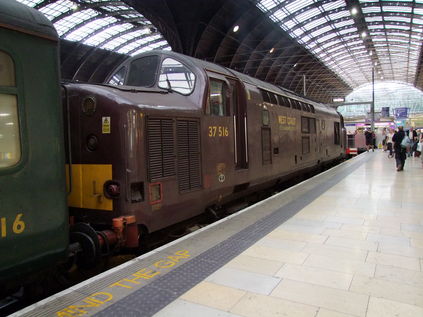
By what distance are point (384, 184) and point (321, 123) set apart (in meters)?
3.81

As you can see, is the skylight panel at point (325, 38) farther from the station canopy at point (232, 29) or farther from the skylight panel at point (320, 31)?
the skylight panel at point (320, 31)

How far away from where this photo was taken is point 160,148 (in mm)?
4512

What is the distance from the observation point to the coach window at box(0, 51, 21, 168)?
266 cm

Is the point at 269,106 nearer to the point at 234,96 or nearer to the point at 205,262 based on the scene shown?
the point at 234,96

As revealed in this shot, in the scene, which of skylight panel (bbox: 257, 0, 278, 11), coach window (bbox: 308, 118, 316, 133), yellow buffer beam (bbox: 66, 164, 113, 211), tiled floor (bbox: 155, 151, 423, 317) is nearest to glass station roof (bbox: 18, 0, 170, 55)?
skylight panel (bbox: 257, 0, 278, 11)

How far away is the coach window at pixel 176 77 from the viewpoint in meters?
5.41

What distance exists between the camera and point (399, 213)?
20.9 feet

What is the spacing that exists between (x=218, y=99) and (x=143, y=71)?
1.31 m

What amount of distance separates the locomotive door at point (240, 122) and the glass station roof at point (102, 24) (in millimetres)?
24250

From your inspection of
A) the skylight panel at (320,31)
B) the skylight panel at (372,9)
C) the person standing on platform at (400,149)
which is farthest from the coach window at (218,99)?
the skylight panel at (320,31)

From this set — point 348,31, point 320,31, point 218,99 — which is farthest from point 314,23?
point 218,99

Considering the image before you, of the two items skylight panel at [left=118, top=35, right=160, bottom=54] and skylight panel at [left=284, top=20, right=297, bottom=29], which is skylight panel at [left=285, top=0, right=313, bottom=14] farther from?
skylight panel at [left=118, top=35, right=160, bottom=54]

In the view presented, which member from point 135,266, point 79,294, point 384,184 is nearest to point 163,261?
point 135,266

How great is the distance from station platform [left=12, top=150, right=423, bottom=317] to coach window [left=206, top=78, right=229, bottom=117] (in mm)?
1800
